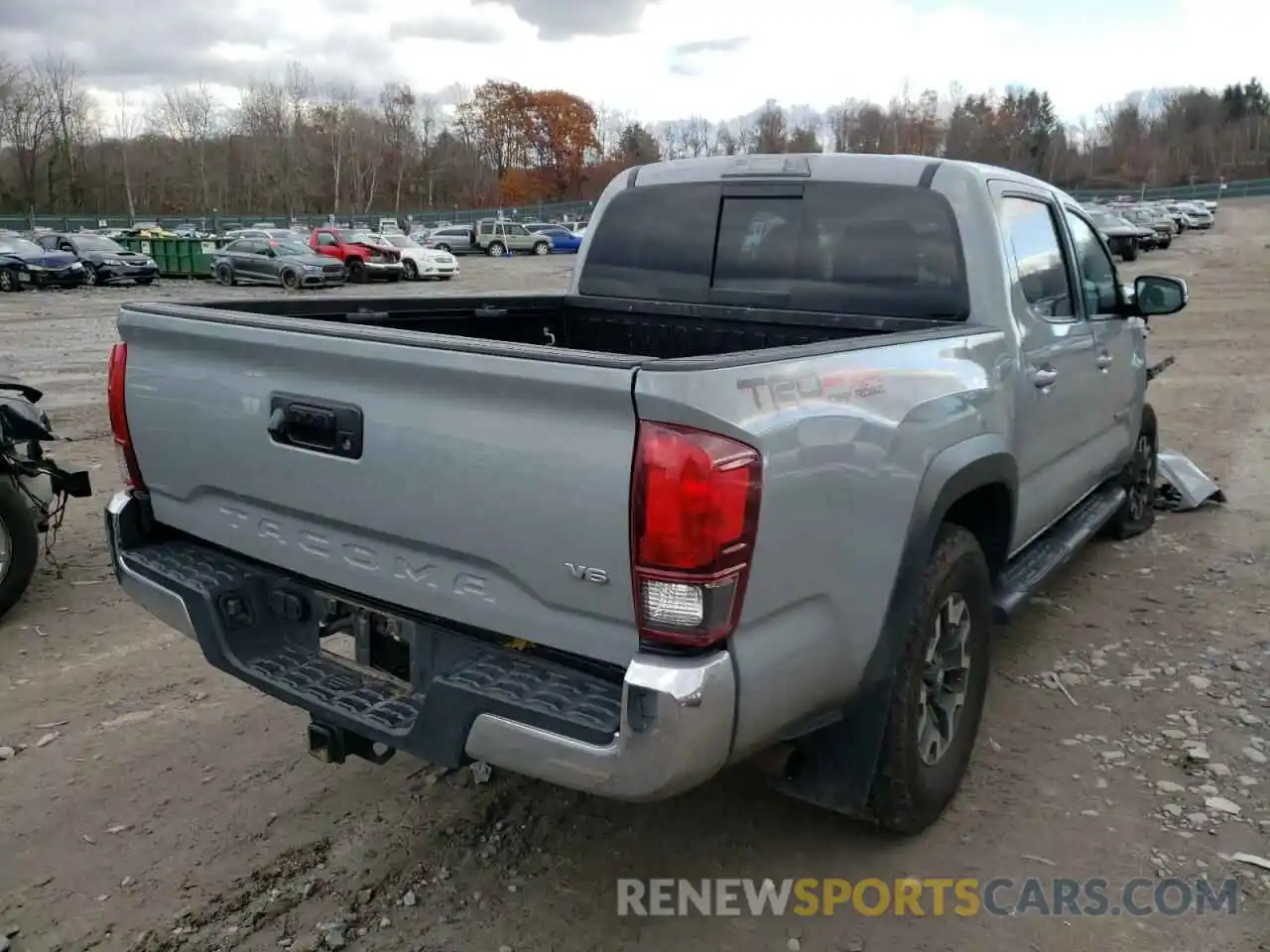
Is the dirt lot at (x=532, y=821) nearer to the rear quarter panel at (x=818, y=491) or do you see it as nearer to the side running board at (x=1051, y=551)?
the side running board at (x=1051, y=551)

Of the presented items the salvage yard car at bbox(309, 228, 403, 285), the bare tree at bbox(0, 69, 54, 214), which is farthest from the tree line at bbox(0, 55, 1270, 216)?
the salvage yard car at bbox(309, 228, 403, 285)

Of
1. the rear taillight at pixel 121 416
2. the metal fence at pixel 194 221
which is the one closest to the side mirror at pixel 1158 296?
the rear taillight at pixel 121 416

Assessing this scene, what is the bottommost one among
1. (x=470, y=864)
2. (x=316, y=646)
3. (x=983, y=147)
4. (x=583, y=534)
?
(x=470, y=864)

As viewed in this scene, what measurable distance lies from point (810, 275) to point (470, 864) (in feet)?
8.10

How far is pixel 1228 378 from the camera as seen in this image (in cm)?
1294

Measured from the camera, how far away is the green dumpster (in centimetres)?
3281

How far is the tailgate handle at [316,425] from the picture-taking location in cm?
270

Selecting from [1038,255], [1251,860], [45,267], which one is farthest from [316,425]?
[45,267]

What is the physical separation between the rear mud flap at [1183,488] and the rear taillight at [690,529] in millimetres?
5889

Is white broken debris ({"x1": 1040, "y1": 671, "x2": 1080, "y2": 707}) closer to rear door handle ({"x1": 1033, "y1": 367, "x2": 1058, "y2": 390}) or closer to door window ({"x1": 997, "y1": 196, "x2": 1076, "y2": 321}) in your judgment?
rear door handle ({"x1": 1033, "y1": 367, "x2": 1058, "y2": 390})

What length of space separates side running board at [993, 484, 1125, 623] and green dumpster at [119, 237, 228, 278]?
106ft

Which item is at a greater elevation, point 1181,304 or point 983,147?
point 983,147

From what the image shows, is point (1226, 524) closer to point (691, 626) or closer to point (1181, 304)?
point (1181, 304)

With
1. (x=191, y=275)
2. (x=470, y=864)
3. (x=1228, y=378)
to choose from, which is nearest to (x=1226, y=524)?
(x=470, y=864)
